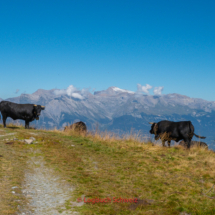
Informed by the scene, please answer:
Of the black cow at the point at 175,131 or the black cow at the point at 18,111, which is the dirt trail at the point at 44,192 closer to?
the black cow at the point at 175,131

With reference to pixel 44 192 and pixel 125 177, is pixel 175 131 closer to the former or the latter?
pixel 125 177

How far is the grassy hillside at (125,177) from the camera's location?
6102mm

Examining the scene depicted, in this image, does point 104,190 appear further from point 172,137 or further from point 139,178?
point 172,137

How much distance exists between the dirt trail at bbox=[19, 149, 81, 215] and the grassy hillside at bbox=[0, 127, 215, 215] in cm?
22

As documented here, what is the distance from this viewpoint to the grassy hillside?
610cm

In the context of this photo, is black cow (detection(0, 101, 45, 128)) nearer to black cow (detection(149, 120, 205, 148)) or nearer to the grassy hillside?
the grassy hillside

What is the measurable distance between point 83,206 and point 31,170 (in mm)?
3915

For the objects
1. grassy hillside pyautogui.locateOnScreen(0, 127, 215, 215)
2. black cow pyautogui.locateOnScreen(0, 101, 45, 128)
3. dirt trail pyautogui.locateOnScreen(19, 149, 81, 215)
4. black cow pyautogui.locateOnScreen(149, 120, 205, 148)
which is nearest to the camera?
dirt trail pyautogui.locateOnScreen(19, 149, 81, 215)

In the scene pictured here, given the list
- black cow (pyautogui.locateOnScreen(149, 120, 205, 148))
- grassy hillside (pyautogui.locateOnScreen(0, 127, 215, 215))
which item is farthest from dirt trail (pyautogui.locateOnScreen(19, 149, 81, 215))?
black cow (pyautogui.locateOnScreen(149, 120, 205, 148))

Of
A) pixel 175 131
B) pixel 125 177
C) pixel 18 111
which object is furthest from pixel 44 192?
pixel 18 111

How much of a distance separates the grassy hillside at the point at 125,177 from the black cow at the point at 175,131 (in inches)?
74.6

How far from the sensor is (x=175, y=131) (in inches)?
645

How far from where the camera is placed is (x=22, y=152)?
11.9 m

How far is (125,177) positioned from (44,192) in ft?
11.3
